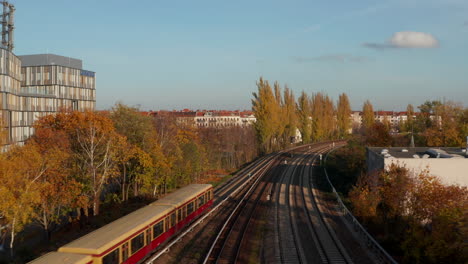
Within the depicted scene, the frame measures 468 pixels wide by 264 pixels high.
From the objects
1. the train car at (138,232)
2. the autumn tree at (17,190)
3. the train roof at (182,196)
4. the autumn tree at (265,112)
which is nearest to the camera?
the train car at (138,232)

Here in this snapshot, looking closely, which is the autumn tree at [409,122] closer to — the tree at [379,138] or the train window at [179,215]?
the tree at [379,138]

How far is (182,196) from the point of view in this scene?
23.8 m

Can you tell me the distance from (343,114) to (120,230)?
101016mm

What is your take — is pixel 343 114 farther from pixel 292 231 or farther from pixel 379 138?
pixel 292 231

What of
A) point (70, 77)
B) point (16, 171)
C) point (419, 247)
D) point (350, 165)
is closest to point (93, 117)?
point (16, 171)

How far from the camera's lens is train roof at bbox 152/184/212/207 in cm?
2173

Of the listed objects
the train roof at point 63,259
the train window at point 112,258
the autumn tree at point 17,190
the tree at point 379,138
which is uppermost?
the tree at point 379,138

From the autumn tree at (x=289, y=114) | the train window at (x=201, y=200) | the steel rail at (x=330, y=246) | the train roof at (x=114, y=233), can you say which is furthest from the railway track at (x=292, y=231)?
the autumn tree at (x=289, y=114)

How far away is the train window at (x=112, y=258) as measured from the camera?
1358 cm

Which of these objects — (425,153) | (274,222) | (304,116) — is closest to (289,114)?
(304,116)

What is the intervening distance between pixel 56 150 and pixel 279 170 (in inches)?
1415

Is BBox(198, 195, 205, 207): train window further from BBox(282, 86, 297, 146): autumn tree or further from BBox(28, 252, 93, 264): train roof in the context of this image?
BBox(282, 86, 297, 146): autumn tree

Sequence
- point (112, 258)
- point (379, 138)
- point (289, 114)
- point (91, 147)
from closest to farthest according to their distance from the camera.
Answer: point (112, 258)
point (91, 147)
point (379, 138)
point (289, 114)

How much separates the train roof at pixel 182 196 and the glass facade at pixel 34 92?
16.7 m
